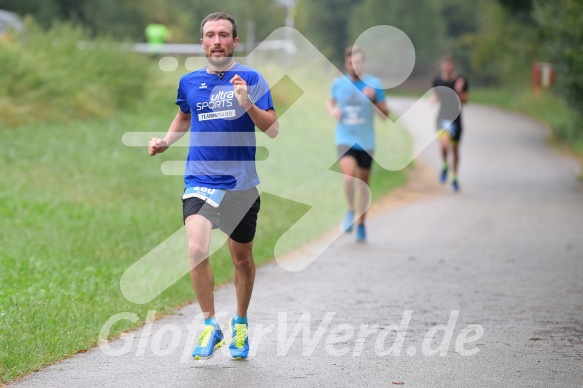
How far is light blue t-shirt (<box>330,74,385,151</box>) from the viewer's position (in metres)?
13.5

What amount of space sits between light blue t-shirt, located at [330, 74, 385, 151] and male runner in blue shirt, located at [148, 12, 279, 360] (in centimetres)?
654

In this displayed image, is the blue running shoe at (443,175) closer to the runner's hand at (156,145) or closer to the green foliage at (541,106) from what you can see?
the green foliage at (541,106)

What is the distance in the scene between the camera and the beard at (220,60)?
676 cm

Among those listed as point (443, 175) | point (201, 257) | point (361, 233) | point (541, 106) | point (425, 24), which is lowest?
point (541, 106)

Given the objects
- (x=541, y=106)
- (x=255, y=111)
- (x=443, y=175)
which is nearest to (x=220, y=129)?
(x=255, y=111)

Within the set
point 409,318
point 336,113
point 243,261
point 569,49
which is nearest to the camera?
point 243,261

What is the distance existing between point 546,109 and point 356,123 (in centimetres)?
2720

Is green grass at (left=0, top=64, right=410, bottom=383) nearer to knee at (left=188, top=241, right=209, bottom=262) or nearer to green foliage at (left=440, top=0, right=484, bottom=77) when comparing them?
knee at (left=188, top=241, right=209, bottom=262)

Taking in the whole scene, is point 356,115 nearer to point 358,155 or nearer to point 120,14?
point 358,155

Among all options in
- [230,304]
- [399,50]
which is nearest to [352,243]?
[230,304]

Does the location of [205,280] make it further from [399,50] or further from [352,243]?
[399,50]

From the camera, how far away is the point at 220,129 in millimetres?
6832

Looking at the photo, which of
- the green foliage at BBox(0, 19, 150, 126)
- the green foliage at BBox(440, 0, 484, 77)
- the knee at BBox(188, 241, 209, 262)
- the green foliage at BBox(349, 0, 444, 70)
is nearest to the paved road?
the knee at BBox(188, 241, 209, 262)

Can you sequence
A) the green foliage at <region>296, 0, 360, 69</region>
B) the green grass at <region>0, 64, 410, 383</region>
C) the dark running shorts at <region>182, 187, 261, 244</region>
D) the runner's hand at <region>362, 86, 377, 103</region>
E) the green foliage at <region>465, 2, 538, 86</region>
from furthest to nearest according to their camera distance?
the green foliage at <region>296, 0, 360, 69</region>
the green foliage at <region>465, 2, 538, 86</region>
the runner's hand at <region>362, 86, 377, 103</region>
the green grass at <region>0, 64, 410, 383</region>
the dark running shorts at <region>182, 187, 261, 244</region>
